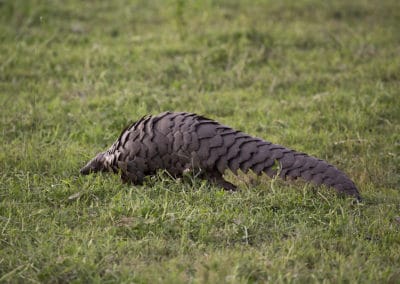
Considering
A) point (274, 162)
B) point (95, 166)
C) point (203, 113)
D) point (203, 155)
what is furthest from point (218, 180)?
point (203, 113)

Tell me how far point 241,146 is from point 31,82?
2.96 metres

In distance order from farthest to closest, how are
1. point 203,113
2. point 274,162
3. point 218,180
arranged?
point 203,113 → point 218,180 → point 274,162

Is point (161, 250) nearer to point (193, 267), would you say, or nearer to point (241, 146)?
point (193, 267)

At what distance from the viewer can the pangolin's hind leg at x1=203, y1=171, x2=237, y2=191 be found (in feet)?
12.9

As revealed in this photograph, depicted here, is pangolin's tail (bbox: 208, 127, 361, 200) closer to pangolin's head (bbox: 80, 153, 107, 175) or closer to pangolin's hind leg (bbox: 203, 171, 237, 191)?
pangolin's hind leg (bbox: 203, 171, 237, 191)

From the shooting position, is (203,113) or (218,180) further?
(203,113)

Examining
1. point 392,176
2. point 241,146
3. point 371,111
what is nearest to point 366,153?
point 392,176

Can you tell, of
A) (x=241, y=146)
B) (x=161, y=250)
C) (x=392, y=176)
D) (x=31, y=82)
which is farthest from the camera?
(x=31, y=82)

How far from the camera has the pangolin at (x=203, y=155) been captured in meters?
3.72

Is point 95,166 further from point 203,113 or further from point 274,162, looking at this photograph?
point 203,113

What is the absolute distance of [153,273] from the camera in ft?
9.52

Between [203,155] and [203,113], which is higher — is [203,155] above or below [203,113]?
above

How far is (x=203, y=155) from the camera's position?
3.86 meters

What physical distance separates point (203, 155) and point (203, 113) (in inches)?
66.6
